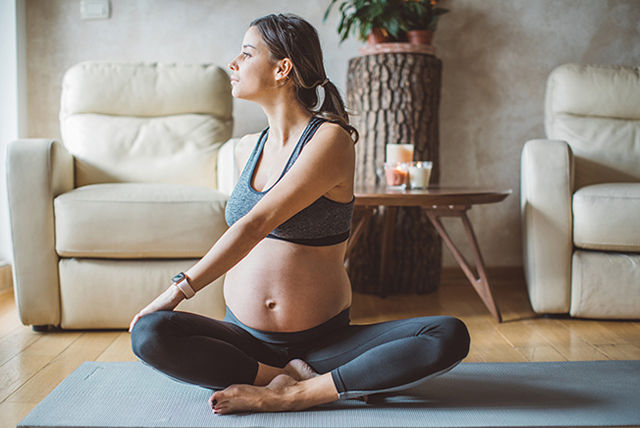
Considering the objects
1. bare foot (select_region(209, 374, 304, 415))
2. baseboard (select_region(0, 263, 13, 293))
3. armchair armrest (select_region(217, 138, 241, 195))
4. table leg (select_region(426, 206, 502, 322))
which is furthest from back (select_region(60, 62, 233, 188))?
bare foot (select_region(209, 374, 304, 415))

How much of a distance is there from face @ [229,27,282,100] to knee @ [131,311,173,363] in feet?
1.68

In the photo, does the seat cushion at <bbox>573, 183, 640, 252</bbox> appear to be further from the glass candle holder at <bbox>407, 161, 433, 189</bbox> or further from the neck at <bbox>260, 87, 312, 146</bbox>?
the neck at <bbox>260, 87, 312, 146</bbox>

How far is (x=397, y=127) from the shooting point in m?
2.57

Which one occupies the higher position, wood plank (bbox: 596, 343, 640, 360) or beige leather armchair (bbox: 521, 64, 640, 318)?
beige leather armchair (bbox: 521, 64, 640, 318)

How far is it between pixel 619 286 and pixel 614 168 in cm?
62

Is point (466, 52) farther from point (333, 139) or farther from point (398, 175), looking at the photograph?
point (333, 139)

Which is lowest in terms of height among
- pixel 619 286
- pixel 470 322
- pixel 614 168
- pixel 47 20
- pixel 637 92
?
pixel 470 322

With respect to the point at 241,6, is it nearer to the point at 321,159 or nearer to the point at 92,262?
the point at 92,262

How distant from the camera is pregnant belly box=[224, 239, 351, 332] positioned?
50.4 inches

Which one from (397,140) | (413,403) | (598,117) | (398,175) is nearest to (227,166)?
(398,175)

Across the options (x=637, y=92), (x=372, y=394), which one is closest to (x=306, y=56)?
(x=372, y=394)

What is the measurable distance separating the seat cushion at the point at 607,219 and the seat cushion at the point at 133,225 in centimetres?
124

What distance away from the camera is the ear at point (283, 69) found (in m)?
1.31

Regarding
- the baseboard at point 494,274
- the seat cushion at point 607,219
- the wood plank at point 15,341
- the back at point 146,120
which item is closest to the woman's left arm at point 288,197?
the wood plank at point 15,341
